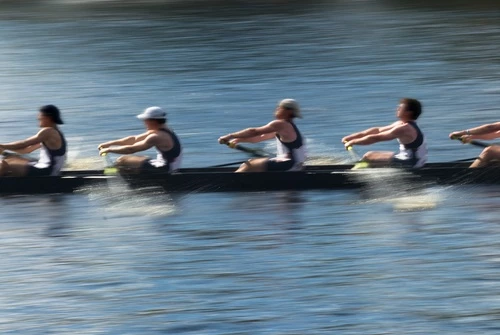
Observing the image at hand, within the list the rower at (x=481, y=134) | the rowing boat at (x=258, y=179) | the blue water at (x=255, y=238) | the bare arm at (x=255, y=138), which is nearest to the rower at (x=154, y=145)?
the rowing boat at (x=258, y=179)

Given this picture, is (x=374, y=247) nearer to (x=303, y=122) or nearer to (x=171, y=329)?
(x=171, y=329)

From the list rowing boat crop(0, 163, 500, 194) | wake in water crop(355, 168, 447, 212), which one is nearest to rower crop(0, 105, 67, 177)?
rowing boat crop(0, 163, 500, 194)

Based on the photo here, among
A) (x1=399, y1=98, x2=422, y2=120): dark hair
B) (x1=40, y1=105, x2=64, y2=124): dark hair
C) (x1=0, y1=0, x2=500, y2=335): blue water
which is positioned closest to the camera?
(x1=0, y1=0, x2=500, y2=335): blue water

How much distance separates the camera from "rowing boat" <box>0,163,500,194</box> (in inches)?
690

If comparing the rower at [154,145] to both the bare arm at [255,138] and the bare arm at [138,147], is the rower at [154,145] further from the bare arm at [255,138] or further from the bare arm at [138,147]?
the bare arm at [255,138]

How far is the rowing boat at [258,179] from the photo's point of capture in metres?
17.5

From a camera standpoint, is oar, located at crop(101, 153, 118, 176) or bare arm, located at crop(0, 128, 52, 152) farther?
bare arm, located at crop(0, 128, 52, 152)

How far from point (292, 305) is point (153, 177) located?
492 cm

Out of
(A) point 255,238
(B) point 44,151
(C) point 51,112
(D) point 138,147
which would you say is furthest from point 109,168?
(A) point 255,238

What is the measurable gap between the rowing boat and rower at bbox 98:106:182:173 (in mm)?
187

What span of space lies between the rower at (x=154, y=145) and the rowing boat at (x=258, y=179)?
0.19 m

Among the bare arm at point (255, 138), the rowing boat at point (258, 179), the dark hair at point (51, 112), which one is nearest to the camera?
the rowing boat at point (258, 179)

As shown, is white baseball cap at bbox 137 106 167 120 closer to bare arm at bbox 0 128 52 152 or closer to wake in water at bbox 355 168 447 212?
bare arm at bbox 0 128 52 152

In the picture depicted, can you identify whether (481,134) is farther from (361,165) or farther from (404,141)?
(361,165)
